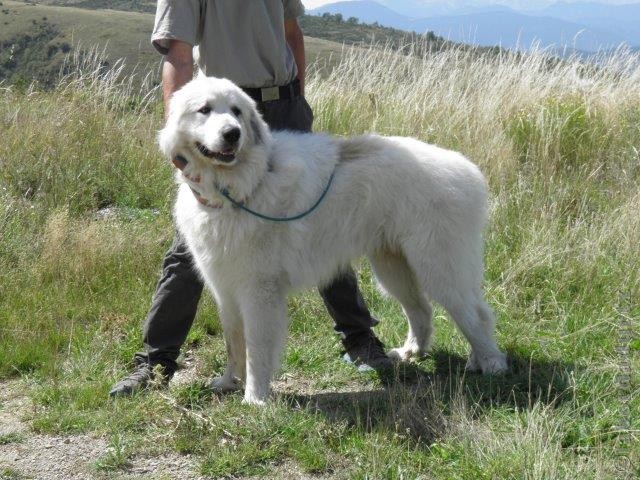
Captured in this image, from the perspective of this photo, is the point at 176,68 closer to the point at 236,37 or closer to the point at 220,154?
the point at 236,37

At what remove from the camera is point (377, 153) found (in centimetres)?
392

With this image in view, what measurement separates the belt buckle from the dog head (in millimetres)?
481

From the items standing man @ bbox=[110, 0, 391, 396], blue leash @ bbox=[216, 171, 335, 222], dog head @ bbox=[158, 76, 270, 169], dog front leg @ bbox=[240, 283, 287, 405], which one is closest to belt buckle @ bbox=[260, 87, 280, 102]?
standing man @ bbox=[110, 0, 391, 396]

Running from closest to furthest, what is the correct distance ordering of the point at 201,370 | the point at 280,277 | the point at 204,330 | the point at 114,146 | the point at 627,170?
the point at 280,277, the point at 201,370, the point at 204,330, the point at 627,170, the point at 114,146

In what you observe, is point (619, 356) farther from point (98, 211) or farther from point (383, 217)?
point (98, 211)

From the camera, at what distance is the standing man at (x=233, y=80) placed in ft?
12.3

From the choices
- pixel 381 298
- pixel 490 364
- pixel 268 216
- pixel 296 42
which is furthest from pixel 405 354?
pixel 296 42

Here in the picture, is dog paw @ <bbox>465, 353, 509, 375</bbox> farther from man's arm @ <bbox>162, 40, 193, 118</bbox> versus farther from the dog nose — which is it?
man's arm @ <bbox>162, 40, 193, 118</bbox>

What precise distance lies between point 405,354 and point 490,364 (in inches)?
22.6

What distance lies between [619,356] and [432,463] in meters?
1.39

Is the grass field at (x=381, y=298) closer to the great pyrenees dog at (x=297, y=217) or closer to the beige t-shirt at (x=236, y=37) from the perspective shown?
the great pyrenees dog at (x=297, y=217)

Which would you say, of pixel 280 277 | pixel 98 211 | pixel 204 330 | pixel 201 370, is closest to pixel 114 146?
pixel 98 211

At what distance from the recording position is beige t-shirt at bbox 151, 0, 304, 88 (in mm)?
3762

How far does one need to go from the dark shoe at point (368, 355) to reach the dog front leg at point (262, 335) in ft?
2.23
